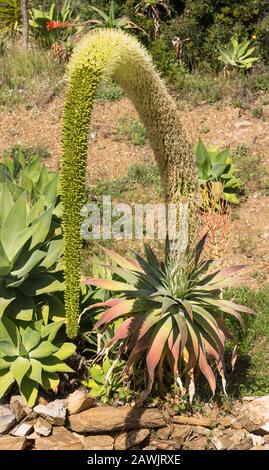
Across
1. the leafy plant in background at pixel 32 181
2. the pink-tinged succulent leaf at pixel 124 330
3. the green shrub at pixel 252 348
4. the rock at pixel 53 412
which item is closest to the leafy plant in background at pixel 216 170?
the green shrub at pixel 252 348

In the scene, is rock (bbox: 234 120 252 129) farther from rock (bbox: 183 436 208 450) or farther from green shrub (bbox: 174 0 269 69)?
rock (bbox: 183 436 208 450)

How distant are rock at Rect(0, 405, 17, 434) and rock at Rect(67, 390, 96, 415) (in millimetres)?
361

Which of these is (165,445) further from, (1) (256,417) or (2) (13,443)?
(2) (13,443)

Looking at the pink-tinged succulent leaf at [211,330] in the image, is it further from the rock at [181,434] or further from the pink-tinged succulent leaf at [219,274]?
the rock at [181,434]

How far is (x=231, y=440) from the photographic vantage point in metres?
4.05

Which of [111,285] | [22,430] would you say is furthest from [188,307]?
[22,430]

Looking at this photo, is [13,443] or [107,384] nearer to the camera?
[13,443]

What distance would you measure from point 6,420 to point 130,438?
0.78 m

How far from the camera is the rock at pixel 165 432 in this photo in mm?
4055

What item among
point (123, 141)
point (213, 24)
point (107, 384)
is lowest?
point (107, 384)

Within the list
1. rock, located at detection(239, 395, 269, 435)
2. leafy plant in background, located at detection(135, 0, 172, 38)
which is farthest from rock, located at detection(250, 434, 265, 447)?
leafy plant in background, located at detection(135, 0, 172, 38)

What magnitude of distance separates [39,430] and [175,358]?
981mm

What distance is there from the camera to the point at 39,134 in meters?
8.73
